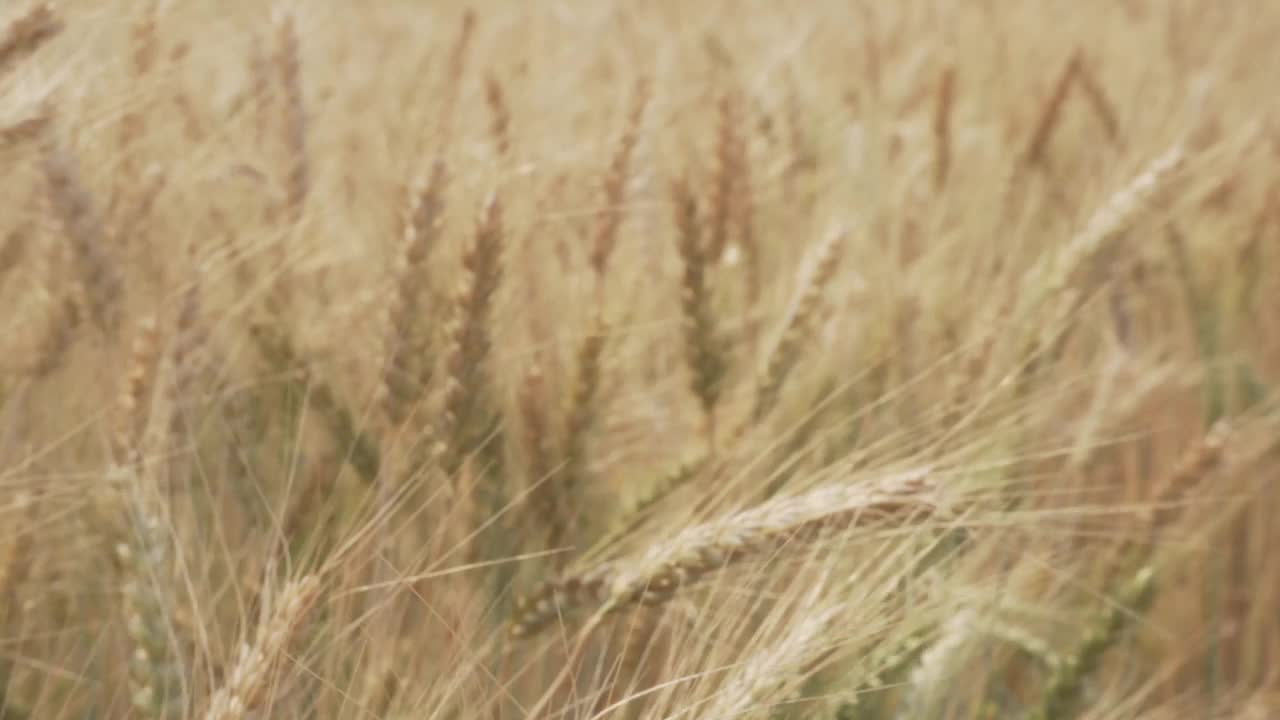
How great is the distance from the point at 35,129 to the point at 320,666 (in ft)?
1.07

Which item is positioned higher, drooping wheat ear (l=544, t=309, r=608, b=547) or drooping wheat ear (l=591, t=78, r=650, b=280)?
drooping wheat ear (l=591, t=78, r=650, b=280)

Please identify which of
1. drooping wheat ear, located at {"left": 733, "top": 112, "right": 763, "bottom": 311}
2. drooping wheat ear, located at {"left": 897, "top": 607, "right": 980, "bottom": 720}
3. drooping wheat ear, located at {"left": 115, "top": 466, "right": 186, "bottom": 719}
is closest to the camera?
drooping wheat ear, located at {"left": 115, "top": 466, "right": 186, "bottom": 719}

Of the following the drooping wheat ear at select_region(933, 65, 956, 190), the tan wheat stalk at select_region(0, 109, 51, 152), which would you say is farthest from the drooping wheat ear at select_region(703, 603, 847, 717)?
the drooping wheat ear at select_region(933, 65, 956, 190)

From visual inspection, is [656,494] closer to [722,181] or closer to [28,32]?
[722,181]

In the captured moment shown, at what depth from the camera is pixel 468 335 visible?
724mm

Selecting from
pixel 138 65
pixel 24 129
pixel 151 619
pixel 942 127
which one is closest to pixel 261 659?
pixel 151 619

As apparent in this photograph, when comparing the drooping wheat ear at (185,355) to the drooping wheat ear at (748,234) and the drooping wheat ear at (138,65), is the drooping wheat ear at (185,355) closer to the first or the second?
the drooping wheat ear at (138,65)

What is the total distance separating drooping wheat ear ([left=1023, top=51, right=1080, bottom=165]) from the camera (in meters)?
1.24

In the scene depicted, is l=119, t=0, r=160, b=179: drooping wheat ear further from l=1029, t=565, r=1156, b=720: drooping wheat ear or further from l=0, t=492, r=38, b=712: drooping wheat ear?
l=1029, t=565, r=1156, b=720: drooping wheat ear

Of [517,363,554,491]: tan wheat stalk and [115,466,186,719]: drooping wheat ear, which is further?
[517,363,554,491]: tan wheat stalk

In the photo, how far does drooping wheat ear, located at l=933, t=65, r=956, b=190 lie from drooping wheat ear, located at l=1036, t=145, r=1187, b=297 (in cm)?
29

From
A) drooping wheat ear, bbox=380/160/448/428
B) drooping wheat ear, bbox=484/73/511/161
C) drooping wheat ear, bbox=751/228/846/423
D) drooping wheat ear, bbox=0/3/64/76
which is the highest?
drooping wheat ear, bbox=0/3/64/76

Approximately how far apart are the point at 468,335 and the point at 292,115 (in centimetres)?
34

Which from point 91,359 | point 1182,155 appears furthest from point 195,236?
point 1182,155
